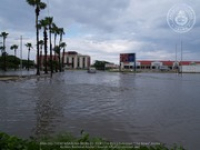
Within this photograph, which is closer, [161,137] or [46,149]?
[46,149]

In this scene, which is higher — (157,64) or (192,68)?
(157,64)

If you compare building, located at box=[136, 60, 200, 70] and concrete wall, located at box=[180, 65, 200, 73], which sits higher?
building, located at box=[136, 60, 200, 70]

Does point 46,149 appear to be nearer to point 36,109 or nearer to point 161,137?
point 161,137

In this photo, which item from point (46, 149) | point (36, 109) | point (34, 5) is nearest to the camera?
point (46, 149)

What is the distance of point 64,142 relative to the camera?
4227 mm

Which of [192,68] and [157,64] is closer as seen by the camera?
[192,68]

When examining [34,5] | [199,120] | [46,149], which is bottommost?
[199,120]

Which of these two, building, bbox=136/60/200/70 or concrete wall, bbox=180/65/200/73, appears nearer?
concrete wall, bbox=180/65/200/73

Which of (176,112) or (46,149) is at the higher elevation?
(46,149)

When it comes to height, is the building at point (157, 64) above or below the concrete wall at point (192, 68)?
above

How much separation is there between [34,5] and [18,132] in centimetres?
4942

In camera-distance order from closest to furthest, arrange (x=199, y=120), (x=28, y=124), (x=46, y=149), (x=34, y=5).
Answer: (x=46, y=149)
(x=28, y=124)
(x=199, y=120)
(x=34, y=5)

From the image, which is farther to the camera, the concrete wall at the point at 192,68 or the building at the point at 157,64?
the building at the point at 157,64

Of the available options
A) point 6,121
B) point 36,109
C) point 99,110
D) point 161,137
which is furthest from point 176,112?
point 6,121
